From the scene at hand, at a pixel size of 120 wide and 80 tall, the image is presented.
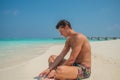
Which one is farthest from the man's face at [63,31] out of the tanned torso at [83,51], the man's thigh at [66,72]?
the man's thigh at [66,72]

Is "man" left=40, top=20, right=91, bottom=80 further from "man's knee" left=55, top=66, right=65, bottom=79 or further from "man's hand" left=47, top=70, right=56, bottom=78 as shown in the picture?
"man's hand" left=47, top=70, right=56, bottom=78

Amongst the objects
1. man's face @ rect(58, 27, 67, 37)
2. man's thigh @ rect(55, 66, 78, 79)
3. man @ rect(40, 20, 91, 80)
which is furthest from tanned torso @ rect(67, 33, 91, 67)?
man's thigh @ rect(55, 66, 78, 79)

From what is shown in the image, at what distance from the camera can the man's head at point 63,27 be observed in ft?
12.8

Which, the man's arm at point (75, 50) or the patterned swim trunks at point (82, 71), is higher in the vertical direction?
the man's arm at point (75, 50)

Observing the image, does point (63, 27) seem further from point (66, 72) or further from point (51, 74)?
point (51, 74)

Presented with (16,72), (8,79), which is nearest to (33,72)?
(16,72)

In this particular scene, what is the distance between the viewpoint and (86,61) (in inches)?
161

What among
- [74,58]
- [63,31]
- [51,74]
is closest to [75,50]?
[74,58]

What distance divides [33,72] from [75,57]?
187 cm

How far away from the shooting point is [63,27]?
3.93 meters

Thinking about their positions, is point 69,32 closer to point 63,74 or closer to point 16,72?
point 63,74

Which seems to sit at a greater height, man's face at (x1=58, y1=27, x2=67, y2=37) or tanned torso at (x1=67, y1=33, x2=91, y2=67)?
man's face at (x1=58, y1=27, x2=67, y2=37)

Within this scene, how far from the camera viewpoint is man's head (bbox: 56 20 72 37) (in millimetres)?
3910

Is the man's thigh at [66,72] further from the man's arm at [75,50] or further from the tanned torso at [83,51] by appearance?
the tanned torso at [83,51]
